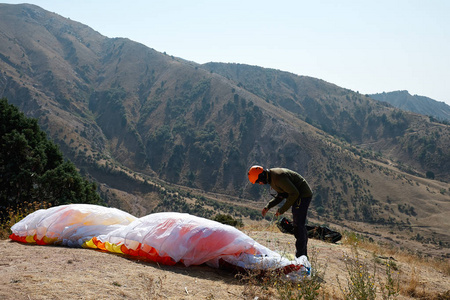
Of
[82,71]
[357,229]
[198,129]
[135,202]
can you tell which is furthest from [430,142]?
[82,71]

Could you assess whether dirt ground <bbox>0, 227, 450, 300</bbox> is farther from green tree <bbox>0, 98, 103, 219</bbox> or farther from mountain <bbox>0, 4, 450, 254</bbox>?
mountain <bbox>0, 4, 450, 254</bbox>

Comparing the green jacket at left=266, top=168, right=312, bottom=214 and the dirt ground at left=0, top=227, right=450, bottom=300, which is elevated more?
the green jacket at left=266, top=168, right=312, bottom=214

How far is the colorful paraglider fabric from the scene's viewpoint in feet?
16.1

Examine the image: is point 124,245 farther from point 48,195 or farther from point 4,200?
point 4,200

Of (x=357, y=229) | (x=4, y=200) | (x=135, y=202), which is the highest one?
(x=4, y=200)

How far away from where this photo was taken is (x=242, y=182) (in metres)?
85.4

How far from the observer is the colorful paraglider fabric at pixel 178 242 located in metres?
4.92

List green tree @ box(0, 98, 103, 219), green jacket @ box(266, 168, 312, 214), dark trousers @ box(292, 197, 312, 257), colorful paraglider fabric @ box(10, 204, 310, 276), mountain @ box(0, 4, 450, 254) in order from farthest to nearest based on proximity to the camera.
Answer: mountain @ box(0, 4, 450, 254) < green tree @ box(0, 98, 103, 219) < dark trousers @ box(292, 197, 312, 257) < green jacket @ box(266, 168, 312, 214) < colorful paraglider fabric @ box(10, 204, 310, 276)

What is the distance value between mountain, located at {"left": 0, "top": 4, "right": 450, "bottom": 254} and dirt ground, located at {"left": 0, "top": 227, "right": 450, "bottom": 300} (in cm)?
5680

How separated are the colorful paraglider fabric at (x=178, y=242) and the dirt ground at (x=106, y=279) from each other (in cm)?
18

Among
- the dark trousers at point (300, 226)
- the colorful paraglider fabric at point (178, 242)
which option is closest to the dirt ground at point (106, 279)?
the colorful paraglider fabric at point (178, 242)

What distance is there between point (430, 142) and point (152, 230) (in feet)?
363

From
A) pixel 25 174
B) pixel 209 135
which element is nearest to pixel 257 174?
pixel 25 174

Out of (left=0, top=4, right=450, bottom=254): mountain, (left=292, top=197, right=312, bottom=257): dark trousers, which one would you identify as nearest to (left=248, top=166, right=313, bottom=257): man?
A: (left=292, top=197, right=312, bottom=257): dark trousers
